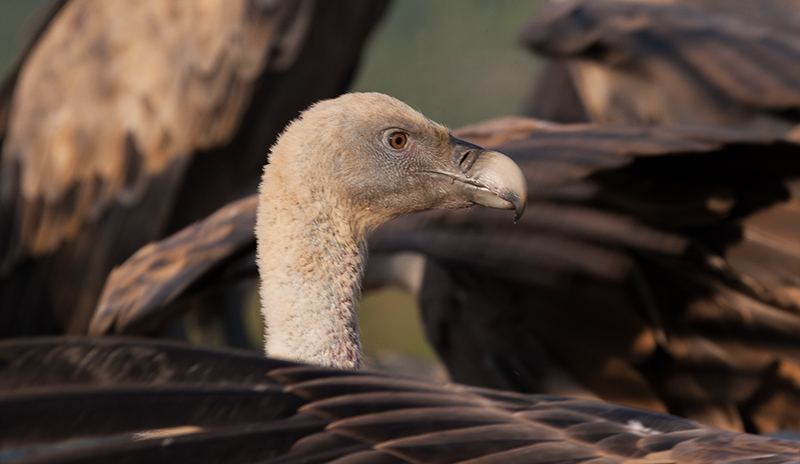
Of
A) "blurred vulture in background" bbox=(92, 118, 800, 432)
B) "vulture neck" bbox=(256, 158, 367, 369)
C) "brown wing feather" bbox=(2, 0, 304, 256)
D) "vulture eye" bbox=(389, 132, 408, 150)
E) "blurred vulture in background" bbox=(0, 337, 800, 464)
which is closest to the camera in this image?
"blurred vulture in background" bbox=(0, 337, 800, 464)

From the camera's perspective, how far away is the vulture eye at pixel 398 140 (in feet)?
4.36

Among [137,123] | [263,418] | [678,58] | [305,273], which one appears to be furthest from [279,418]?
[137,123]

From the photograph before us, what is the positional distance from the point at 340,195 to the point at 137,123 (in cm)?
231

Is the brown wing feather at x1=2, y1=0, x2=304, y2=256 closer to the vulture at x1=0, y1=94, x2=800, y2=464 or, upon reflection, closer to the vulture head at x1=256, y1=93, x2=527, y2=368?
the vulture head at x1=256, y1=93, x2=527, y2=368

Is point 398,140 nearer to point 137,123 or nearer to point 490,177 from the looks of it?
point 490,177

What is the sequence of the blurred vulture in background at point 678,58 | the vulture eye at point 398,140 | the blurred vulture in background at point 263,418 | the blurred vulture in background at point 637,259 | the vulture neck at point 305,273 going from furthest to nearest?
the blurred vulture in background at point 678,58, the blurred vulture in background at point 637,259, the vulture eye at point 398,140, the vulture neck at point 305,273, the blurred vulture in background at point 263,418

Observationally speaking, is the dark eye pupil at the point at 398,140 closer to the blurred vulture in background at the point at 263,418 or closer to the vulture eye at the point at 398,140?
the vulture eye at the point at 398,140

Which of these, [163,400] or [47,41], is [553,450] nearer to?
[163,400]

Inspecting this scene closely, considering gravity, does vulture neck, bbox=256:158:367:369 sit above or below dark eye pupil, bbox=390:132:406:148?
below

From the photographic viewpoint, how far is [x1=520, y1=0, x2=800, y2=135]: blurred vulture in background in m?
1.94

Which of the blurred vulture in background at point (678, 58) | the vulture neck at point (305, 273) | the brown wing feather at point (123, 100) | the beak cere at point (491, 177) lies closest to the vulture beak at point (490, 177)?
the beak cere at point (491, 177)

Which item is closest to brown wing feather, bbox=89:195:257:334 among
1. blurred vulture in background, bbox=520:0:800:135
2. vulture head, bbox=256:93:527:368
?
vulture head, bbox=256:93:527:368

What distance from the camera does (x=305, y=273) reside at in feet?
4.04

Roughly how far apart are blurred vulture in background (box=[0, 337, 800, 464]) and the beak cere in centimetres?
46
